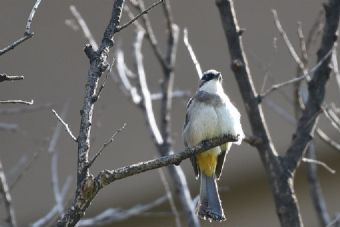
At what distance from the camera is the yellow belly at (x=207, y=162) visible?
515cm

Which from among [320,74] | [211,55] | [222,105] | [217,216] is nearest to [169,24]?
[222,105]

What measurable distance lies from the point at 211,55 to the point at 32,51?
2.01m

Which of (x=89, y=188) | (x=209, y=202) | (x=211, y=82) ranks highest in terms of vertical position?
(x=211, y=82)

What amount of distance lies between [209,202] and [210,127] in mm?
531

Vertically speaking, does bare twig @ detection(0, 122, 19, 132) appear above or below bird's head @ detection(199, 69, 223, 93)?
above

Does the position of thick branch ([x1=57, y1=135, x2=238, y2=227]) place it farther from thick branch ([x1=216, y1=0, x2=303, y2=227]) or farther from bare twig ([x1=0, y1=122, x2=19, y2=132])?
bare twig ([x1=0, y1=122, x2=19, y2=132])

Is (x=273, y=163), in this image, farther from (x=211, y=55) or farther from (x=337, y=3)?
(x=211, y=55)

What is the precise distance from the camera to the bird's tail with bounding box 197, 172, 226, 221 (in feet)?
14.5

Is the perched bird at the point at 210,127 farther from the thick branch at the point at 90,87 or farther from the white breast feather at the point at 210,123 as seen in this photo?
the thick branch at the point at 90,87

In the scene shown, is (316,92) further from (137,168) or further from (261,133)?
(137,168)

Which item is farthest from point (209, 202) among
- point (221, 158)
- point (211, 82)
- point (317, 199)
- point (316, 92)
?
point (211, 82)

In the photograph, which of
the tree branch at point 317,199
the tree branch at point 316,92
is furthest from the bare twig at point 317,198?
the tree branch at point 316,92

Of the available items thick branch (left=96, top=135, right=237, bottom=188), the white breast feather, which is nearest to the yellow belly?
the white breast feather

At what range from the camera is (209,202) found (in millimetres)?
4645
